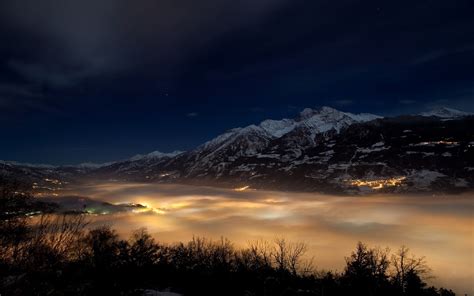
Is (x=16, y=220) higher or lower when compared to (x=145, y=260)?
higher

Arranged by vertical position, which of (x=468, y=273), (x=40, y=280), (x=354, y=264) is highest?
(x=40, y=280)

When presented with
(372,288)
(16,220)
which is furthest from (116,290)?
(372,288)

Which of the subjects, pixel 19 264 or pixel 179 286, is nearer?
pixel 19 264

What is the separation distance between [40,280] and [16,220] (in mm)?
8021

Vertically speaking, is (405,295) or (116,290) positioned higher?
(116,290)

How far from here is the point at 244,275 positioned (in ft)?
398

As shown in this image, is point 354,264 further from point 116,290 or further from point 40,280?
point 40,280

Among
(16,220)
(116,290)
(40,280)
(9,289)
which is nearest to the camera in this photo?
(9,289)

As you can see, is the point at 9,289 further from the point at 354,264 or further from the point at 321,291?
the point at 354,264

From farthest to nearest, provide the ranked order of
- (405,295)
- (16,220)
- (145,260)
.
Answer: (145,260) → (405,295) → (16,220)

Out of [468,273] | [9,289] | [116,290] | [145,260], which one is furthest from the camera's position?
[468,273]

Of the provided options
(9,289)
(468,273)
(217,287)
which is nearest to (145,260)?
(217,287)

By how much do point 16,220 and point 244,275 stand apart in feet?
327

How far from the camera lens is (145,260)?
403ft
